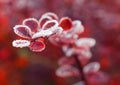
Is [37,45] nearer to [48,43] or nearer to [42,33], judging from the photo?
[42,33]

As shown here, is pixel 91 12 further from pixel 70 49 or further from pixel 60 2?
pixel 70 49

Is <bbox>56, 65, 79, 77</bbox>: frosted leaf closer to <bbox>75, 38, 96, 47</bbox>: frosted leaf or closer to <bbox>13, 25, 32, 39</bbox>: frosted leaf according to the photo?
<bbox>75, 38, 96, 47</bbox>: frosted leaf

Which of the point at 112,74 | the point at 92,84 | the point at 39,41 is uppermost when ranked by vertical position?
the point at 112,74

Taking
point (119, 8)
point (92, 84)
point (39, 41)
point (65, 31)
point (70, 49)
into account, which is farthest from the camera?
point (119, 8)

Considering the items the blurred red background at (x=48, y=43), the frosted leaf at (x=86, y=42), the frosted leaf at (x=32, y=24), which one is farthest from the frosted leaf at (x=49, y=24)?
the blurred red background at (x=48, y=43)

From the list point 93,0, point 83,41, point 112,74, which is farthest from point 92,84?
point 83,41

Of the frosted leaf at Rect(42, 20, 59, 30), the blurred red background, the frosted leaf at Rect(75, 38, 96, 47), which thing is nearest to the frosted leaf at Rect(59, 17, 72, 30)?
the frosted leaf at Rect(42, 20, 59, 30)

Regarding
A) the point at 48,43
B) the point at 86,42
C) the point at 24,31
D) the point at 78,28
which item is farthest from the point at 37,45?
the point at 48,43

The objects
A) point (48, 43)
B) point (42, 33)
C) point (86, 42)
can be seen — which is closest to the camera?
point (42, 33)
